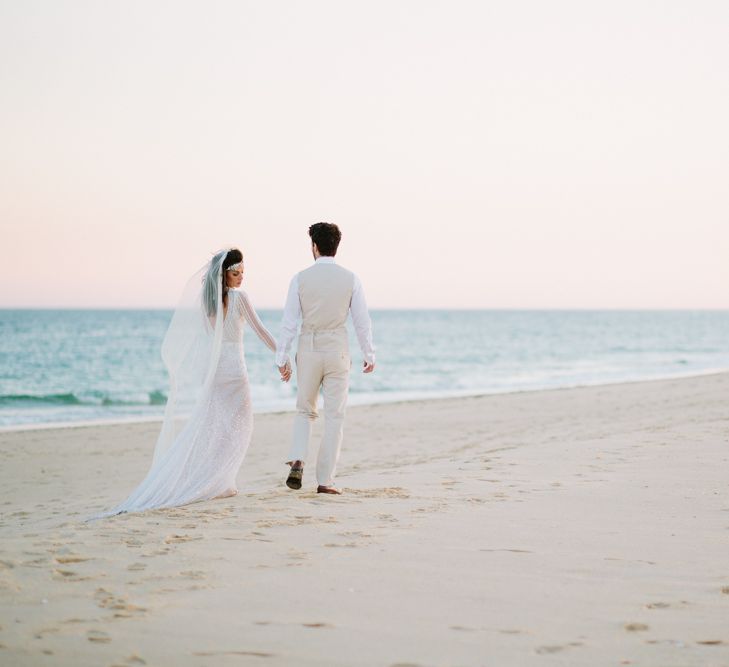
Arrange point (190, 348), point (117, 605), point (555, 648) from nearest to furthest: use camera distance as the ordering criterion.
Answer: point (555, 648) → point (117, 605) → point (190, 348)

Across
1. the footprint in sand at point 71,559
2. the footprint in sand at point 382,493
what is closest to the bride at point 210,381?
the footprint in sand at point 382,493

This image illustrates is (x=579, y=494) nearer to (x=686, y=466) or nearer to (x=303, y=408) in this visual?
(x=686, y=466)

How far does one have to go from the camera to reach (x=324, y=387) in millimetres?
6488

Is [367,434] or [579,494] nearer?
[579,494]

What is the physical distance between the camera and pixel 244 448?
658 cm

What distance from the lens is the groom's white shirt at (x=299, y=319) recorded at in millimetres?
6227

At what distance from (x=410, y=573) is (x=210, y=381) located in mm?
2808

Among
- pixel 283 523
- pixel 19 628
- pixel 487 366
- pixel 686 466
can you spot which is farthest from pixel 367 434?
pixel 487 366

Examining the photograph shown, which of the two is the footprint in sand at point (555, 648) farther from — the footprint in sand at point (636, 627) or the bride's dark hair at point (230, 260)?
the bride's dark hair at point (230, 260)

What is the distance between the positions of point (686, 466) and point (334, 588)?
4.45 m

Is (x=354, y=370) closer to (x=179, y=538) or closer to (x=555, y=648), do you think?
(x=179, y=538)

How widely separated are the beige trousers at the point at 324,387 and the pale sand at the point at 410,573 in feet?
1.00

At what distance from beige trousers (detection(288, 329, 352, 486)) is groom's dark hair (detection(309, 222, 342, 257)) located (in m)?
0.60

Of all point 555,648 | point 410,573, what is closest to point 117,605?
point 410,573
